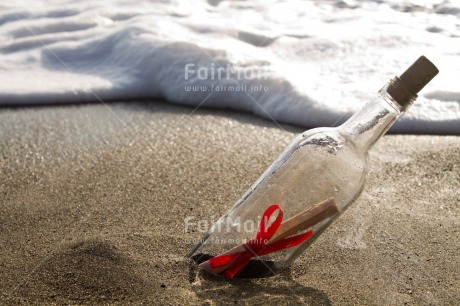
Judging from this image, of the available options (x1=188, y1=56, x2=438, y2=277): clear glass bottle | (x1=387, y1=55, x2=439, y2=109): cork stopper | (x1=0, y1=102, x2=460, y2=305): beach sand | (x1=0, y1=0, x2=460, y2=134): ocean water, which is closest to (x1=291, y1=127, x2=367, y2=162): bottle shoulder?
(x1=188, y1=56, x2=438, y2=277): clear glass bottle

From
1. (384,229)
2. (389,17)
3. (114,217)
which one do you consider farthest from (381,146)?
(389,17)

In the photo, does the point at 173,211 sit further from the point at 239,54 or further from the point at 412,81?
the point at 239,54

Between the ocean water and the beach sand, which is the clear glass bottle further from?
the ocean water

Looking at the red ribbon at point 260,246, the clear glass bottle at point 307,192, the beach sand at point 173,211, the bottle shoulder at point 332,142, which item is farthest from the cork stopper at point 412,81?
the beach sand at point 173,211

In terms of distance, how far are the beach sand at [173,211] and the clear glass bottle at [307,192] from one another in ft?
0.25

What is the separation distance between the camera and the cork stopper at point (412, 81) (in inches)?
58.6

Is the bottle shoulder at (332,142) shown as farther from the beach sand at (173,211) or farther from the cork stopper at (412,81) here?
the beach sand at (173,211)

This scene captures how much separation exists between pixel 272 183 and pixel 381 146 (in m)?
1.12

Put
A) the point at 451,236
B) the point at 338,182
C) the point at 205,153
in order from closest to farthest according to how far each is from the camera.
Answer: the point at 338,182
the point at 451,236
the point at 205,153

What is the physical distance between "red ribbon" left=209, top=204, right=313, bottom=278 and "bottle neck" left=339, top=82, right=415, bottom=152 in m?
0.28

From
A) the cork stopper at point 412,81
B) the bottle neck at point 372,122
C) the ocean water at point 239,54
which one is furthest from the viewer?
the ocean water at point 239,54

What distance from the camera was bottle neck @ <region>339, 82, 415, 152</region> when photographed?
5.23 ft

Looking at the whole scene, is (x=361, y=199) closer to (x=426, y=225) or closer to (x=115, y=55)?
(x=426, y=225)

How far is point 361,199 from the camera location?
2191 millimetres
